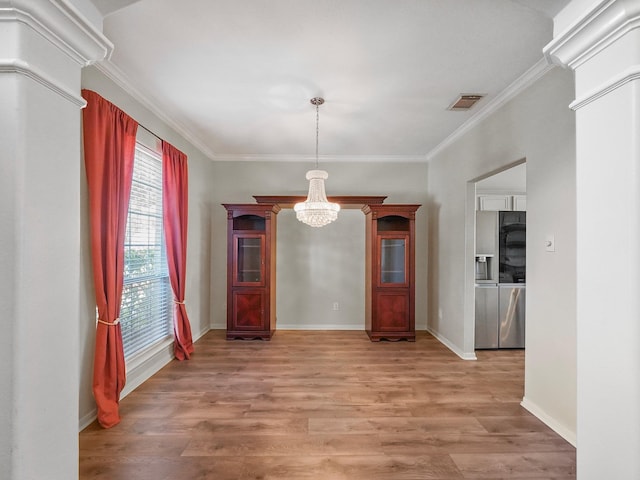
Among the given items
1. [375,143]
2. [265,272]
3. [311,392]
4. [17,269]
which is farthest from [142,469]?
[375,143]

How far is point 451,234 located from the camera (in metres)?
4.12

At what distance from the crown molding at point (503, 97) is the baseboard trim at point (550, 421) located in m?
2.58

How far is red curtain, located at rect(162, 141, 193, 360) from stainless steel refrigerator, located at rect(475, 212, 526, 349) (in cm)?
363

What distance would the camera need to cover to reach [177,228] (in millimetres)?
3506

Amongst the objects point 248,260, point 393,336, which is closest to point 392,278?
point 393,336

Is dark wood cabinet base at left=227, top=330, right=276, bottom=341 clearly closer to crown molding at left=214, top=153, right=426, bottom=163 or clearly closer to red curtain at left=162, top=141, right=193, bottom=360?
red curtain at left=162, top=141, right=193, bottom=360

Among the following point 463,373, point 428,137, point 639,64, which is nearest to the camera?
point 639,64

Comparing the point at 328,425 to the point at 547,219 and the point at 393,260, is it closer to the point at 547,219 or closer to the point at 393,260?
the point at 547,219

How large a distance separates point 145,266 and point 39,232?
8.04 ft

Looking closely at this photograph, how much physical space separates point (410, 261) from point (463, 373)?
1586 mm

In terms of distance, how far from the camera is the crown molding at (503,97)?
240cm

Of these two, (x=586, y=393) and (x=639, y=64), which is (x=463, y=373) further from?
(x=639, y=64)

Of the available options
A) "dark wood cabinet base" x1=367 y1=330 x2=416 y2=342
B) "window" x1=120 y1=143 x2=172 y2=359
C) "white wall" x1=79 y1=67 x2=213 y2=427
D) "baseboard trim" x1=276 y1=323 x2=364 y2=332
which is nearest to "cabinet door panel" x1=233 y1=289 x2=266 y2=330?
"white wall" x1=79 y1=67 x2=213 y2=427

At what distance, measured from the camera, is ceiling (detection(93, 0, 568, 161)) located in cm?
184
